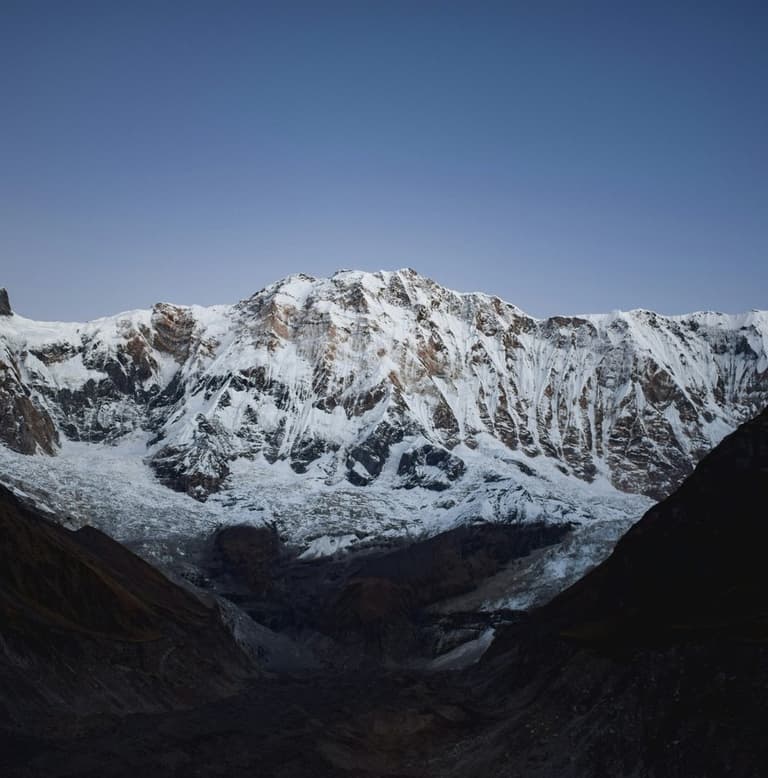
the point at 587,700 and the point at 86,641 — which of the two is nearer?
the point at 587,700

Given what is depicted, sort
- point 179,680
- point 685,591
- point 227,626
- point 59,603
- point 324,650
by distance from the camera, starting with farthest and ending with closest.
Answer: point 324,650 < point 227,626 < point 179,680 < point 59,603 < point 685,591

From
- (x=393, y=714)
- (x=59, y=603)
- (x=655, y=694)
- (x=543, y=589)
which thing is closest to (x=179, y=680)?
(x=59, y=603)

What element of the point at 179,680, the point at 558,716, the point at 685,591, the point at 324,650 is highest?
the point at 685,591

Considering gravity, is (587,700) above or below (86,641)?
above

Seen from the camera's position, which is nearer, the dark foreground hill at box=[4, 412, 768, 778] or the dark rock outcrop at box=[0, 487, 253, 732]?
the dark foreground hill at box=[4, 412, 768, 778]

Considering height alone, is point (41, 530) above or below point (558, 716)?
above

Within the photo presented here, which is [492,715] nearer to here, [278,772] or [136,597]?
[278,772]

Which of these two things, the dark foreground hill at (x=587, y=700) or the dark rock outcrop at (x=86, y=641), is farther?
the dark rock outcrop at (x=86, y=641)

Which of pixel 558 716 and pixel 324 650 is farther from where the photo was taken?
pixel 324 650
